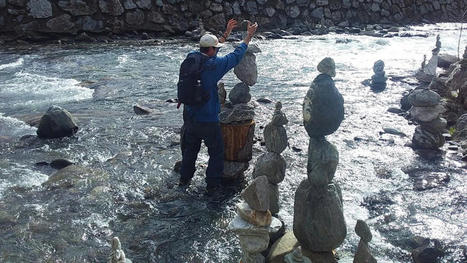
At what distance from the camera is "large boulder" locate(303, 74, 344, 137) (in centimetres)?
379

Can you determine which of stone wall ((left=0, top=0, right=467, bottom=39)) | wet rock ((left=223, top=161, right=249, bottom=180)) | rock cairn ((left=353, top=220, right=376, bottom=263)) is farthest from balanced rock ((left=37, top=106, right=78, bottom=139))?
stone wall ((left=0, top=0, right=467, bottom=39))

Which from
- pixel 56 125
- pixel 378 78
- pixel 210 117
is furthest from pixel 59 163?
pixel 378 78

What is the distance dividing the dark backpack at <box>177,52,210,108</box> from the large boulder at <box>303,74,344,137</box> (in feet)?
6.06

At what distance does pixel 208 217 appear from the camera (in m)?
5.30

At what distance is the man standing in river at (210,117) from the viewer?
5453mm

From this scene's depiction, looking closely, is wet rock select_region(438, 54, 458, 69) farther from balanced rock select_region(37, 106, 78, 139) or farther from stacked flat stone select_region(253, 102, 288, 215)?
balanced rock select_region(37, 106, 78, 139)

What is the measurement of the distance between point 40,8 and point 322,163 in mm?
15960

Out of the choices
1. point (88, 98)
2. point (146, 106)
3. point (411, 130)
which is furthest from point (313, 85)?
point (88, 98)

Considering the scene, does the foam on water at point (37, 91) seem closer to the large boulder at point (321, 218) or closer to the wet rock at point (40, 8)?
the wet rock at point (40, 8)

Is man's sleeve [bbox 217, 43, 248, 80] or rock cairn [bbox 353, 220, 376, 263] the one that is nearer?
rock cairn [bbox 353, 220, 376, 263]

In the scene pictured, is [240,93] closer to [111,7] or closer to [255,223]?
[255,223]

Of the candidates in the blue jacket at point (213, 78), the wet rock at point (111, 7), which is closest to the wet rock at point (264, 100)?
the blue jacket at point (213, 78)

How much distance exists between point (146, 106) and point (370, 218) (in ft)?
19.8

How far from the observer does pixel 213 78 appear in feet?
18.1
